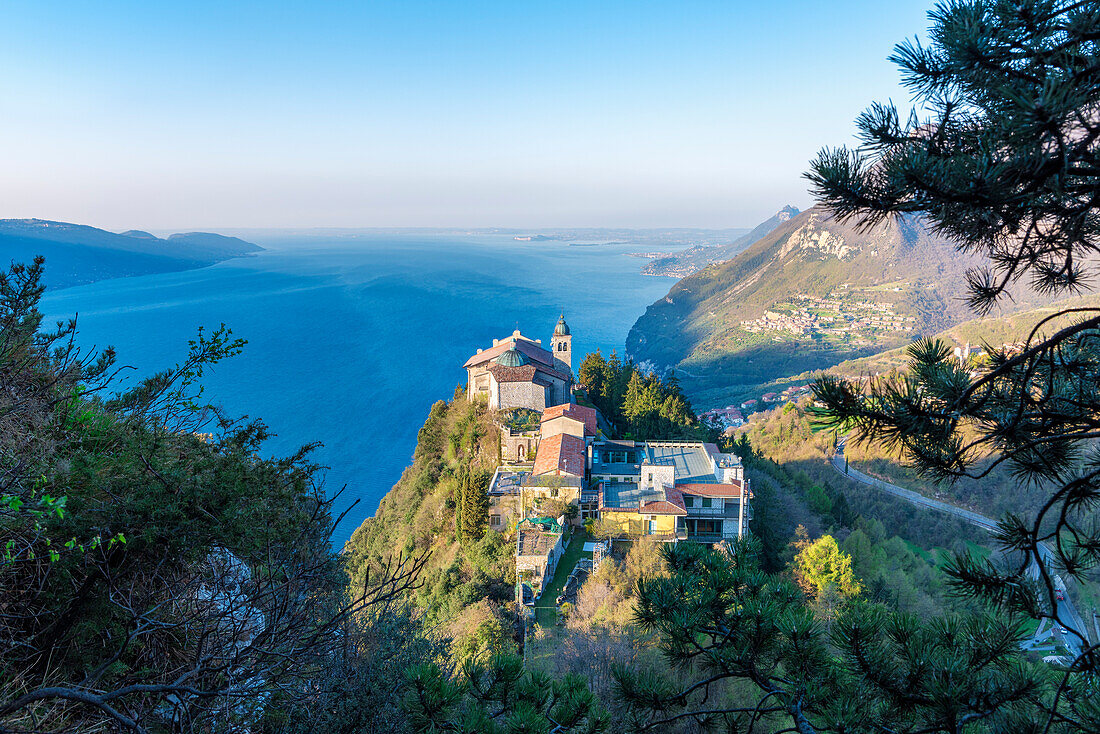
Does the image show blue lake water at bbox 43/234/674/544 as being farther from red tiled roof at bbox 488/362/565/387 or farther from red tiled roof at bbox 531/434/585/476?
red tiled roof at bbox 531/434/585/476

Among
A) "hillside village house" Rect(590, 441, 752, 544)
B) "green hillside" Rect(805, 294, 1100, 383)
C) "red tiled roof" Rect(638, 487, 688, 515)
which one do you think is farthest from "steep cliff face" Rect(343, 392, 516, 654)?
"green hillside" Rect(805, 294, 1100, 383)

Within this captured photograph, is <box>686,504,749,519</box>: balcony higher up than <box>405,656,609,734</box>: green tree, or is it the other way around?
<box>405,656,609,734</box>: green tree

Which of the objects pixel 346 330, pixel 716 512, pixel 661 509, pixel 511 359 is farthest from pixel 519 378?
pixel 346 330

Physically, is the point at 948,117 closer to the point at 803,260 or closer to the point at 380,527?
the point at 380,527

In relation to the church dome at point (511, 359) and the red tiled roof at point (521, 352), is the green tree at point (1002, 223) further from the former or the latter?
the red tiled roof at point (521, 352)

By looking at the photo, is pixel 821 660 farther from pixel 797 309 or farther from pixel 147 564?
pixel 797 309

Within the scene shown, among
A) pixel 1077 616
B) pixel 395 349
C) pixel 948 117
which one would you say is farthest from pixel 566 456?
pixel 395 349
